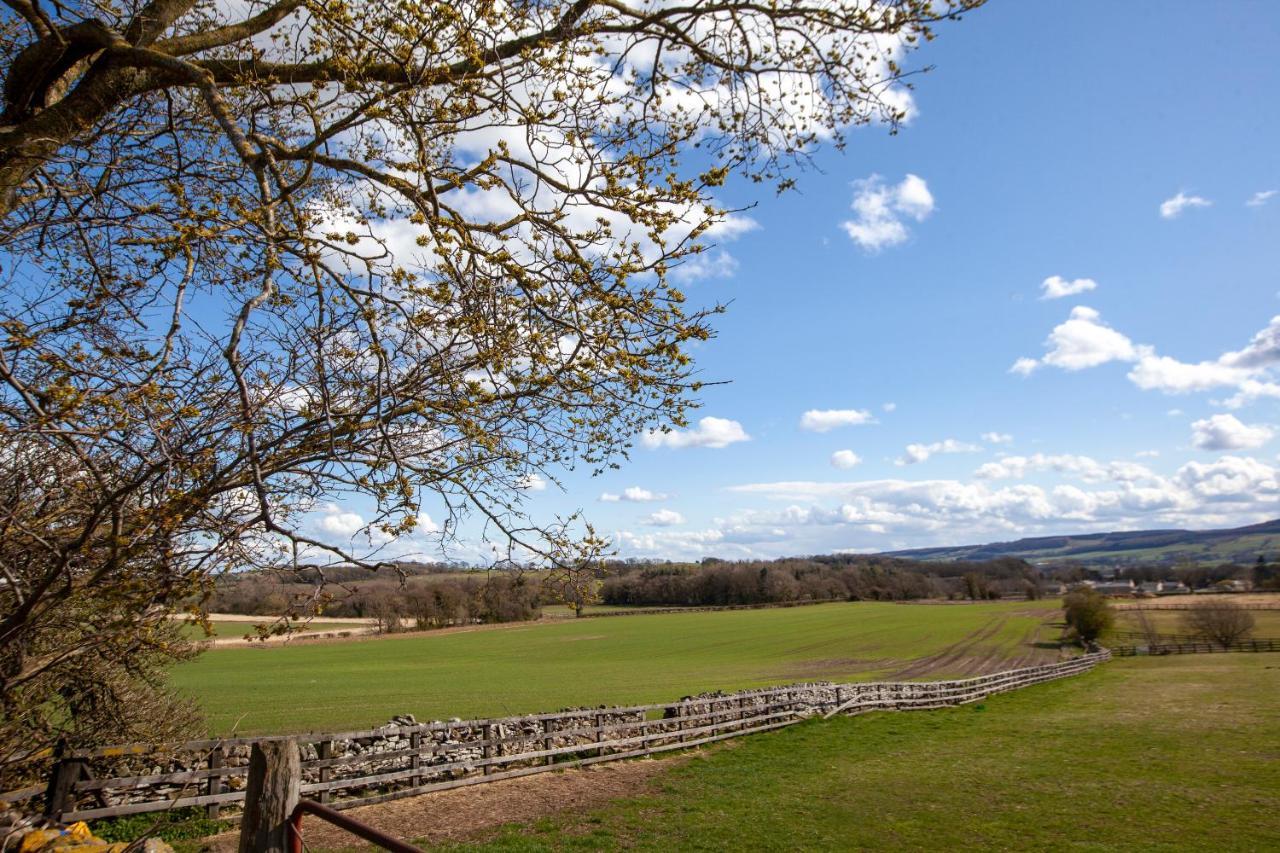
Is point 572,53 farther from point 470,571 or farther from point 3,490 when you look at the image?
point 3,490

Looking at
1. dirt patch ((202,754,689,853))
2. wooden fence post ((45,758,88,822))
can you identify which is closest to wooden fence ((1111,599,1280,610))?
dirt patch ((202,754,689,853))

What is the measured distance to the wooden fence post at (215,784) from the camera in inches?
410

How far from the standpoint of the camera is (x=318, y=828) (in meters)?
10.5

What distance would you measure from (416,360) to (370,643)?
6702 centimetres

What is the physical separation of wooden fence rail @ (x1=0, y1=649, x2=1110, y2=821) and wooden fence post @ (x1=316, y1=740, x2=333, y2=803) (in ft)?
0.06

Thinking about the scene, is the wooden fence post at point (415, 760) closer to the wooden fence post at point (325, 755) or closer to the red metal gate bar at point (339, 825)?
the wooden fence post at point (325, 755)

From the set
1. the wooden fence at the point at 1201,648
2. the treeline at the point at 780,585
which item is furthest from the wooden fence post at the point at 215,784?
the treeline at the point at 780,585

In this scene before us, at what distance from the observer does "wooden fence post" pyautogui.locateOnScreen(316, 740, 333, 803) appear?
1126cm

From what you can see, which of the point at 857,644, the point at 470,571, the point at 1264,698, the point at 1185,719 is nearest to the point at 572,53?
the point at 470,571

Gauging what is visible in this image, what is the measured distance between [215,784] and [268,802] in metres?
9.36

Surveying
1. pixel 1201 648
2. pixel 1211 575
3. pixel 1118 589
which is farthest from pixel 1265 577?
pixel 1201 648

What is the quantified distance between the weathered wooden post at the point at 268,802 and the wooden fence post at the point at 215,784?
8841mm

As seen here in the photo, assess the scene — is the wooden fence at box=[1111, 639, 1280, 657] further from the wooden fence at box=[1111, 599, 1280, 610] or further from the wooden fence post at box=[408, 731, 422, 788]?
the wooden fence post at box=[408, 731, 422, 788]

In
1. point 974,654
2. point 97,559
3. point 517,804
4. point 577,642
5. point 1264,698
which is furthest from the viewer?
point 577,642
